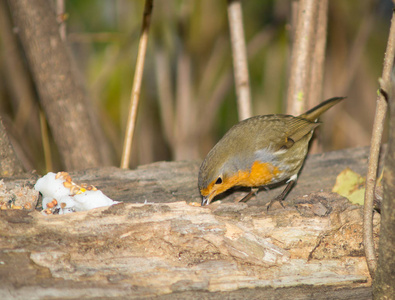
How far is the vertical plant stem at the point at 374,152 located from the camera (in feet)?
5.81

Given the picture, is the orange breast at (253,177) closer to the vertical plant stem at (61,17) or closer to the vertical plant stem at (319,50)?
the vertical plant stem at (319,50)

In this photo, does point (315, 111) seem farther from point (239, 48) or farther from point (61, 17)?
point (61, 17)

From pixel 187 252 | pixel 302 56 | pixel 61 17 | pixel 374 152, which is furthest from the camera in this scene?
pixel 61 17

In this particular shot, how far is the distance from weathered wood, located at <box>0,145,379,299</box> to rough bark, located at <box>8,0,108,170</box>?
1.17m

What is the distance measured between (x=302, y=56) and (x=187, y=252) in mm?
1744

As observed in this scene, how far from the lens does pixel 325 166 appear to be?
3.14m

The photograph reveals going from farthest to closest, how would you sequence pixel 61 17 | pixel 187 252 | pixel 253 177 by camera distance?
pixel 61 17 → pixel 253 177 → pixel 187 252

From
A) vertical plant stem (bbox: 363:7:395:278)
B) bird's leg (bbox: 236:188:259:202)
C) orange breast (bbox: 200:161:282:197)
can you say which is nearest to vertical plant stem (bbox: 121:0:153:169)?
orange breast (bbox: 200:161:282:197)

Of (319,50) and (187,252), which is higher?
(319,50)

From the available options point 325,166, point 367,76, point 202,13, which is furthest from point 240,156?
point 367,76

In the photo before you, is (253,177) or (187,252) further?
(253,177)

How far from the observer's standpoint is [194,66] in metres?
5.01

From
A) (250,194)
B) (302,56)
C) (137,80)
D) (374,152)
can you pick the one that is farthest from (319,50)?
(374,152)

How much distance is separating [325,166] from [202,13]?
7.60 feet
